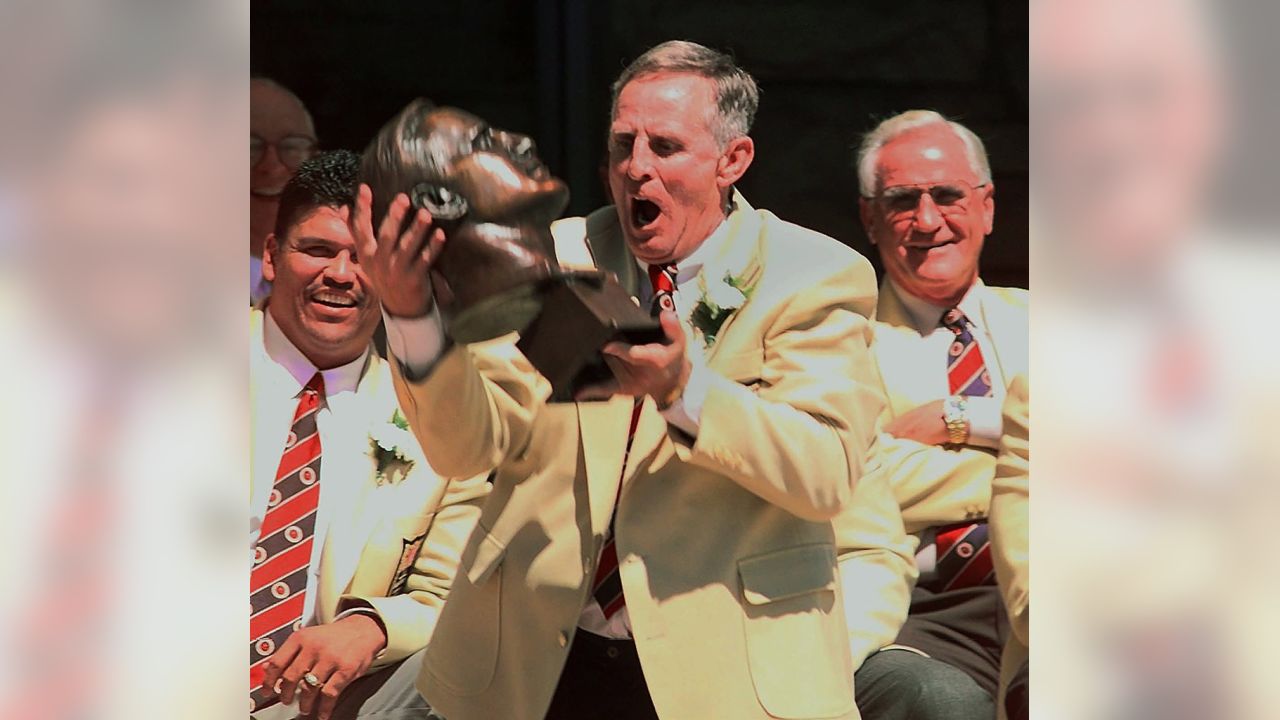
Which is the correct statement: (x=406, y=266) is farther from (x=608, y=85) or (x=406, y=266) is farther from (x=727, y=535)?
(x=727, y=535)

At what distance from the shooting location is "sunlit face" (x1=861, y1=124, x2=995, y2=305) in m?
4.03

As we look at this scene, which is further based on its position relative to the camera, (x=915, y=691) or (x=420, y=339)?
(x=915, y=691)

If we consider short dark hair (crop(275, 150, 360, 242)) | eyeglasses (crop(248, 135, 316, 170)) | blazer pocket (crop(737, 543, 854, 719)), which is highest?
eyeglasses (crop(248, 135, 316, 170))

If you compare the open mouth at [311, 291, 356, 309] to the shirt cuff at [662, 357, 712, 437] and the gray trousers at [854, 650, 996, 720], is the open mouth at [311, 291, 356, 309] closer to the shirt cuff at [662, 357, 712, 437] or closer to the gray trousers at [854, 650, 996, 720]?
the shirt cuff at [662, 357, 712, 437]

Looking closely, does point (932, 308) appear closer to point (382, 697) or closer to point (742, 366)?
point (742, 366)

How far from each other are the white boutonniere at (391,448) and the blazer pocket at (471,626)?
23 centimetres

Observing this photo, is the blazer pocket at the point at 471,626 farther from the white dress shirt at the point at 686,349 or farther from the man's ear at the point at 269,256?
the man's ear at the point at 269,256

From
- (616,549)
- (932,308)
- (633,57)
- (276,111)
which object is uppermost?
Result: (633,57)

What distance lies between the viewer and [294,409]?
393 cm

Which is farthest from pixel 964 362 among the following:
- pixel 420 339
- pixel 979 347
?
pixel 420 339

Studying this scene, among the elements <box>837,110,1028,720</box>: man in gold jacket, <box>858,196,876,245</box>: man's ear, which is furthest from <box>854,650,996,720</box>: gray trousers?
<box>858,196,876,245</box>: man's ear

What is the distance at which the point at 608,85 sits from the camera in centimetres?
393

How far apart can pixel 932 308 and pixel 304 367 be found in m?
1.52

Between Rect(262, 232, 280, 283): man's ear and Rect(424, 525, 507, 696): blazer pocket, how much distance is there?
770 mm
